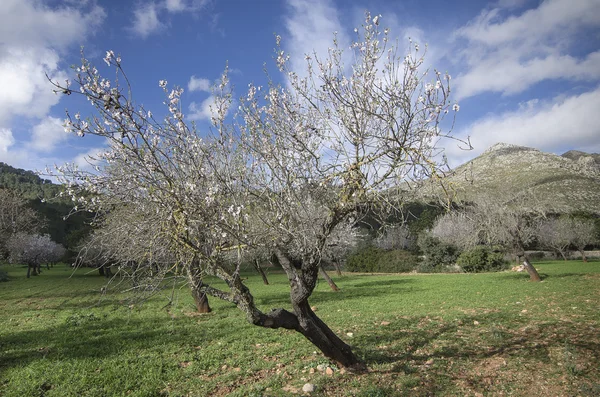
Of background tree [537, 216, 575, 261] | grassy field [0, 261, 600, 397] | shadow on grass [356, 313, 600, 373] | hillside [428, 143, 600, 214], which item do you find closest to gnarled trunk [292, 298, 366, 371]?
grassy field [0, 261, 600, 397]

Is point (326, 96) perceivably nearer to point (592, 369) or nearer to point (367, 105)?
point (367, 105)

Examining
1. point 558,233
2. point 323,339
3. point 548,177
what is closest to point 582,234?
point 558,233

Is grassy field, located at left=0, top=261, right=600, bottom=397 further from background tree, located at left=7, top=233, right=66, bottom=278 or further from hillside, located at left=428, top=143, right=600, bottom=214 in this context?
hillside, located at left=428, top=143, right=600, bottom=214

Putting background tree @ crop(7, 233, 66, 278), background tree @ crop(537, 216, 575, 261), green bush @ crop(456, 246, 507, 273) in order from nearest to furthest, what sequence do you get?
green bush @ crop(456, 246, 507, 273) < background tree @ crop(7, 233, 66, 278) < background tree @ crop(537, 216, 575, 261)

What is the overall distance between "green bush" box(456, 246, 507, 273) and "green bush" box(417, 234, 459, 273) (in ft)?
15.8

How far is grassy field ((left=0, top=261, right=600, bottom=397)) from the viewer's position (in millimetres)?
5926

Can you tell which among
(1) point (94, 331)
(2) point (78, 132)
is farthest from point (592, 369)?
(1) point (94, 331)

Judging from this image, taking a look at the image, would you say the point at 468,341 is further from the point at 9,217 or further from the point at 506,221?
the point at 9,217

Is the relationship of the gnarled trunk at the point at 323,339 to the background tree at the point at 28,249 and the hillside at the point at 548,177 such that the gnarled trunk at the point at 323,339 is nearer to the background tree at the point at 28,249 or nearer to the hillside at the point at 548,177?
the hillside at the point at 548,177

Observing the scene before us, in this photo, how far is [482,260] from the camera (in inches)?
1356

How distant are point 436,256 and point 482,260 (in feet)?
20.3

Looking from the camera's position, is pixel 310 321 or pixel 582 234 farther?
pixel 582 234

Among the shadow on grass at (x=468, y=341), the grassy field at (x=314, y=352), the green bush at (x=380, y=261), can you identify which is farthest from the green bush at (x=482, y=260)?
the shadow on grass at (x=468, y=341)

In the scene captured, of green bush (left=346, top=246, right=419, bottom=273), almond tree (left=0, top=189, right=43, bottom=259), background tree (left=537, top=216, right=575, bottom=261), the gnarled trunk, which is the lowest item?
green bush (left=346, top=246, right=419, bottom=273)
